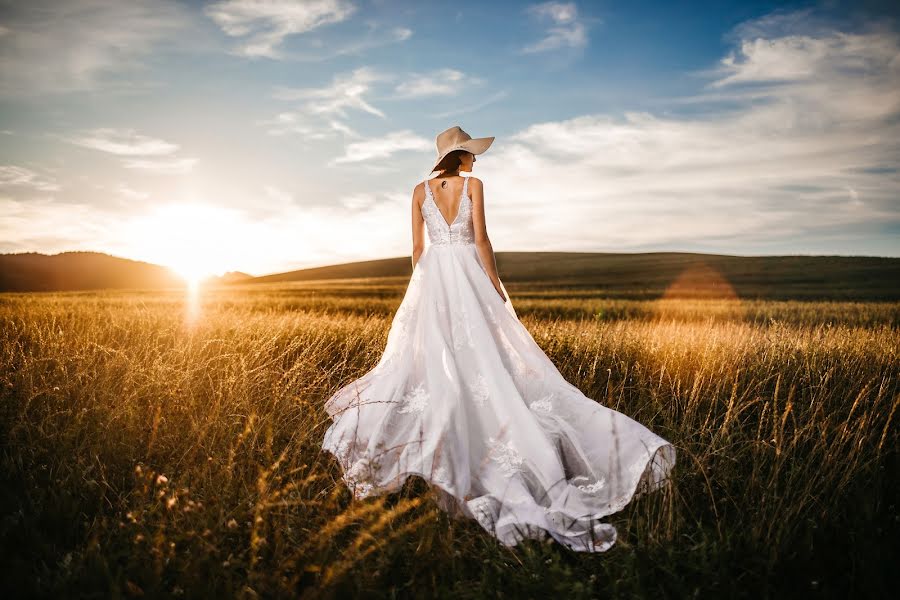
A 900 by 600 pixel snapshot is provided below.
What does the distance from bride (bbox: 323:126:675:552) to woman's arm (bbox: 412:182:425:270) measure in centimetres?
1

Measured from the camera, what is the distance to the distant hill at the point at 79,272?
51478mm

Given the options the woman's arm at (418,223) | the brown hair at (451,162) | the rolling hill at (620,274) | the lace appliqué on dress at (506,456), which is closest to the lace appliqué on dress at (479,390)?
the lace appliqué on dress at (506,456)

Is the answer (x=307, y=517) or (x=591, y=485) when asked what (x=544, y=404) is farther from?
(x=307, y=517)

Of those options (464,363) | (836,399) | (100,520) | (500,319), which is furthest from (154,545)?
(836,399)

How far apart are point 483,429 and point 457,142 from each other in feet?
9.43

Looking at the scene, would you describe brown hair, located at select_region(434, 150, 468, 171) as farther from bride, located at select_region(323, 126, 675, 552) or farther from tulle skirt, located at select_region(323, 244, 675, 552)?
tulle skirt, located at select_region(323, 244, 675, 552)

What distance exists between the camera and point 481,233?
5031 mm

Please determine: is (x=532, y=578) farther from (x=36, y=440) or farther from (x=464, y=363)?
(x=36, y=440)

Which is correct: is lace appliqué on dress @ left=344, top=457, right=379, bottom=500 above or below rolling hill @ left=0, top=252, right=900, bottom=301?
below

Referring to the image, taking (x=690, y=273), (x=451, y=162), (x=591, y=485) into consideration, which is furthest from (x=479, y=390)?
(x=690, y=273)

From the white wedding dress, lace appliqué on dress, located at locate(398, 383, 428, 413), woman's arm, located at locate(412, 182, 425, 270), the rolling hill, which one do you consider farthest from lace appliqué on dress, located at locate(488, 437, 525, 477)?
the rolling hill

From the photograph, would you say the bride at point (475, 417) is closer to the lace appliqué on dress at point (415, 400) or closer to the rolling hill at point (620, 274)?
the lace appliqué on dress at point (415, 400)

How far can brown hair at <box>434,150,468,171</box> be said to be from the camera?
501 centimetres

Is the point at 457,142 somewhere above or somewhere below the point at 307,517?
above
